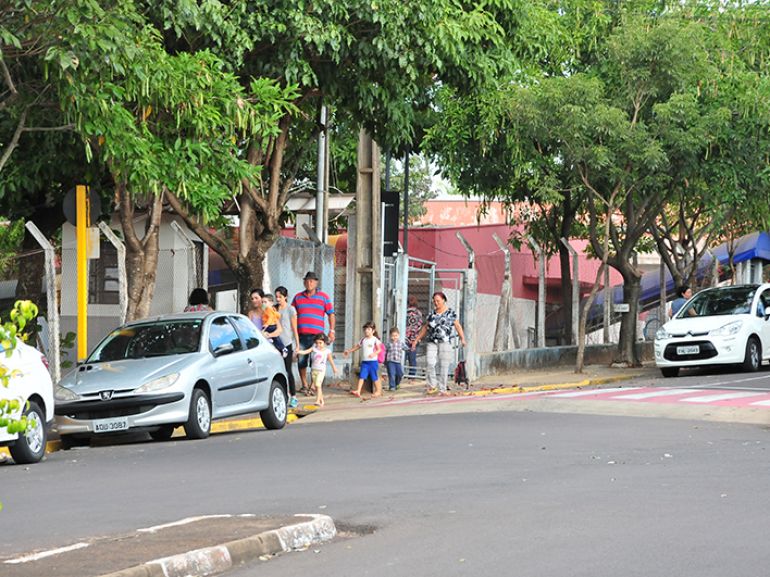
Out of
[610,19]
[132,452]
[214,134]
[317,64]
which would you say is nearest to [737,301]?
[610,19]

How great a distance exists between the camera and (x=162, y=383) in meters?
16.5

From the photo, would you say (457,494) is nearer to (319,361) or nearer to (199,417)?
(199,417)

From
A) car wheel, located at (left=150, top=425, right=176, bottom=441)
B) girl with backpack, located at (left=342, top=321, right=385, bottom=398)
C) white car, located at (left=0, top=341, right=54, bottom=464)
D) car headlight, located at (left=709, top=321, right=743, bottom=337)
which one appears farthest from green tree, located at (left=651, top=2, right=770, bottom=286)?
white car, located at (left=0, top=341, right=54, bottom=464)

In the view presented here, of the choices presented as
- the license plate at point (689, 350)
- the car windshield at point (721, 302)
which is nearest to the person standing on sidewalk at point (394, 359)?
the license plate at point (689, 350)

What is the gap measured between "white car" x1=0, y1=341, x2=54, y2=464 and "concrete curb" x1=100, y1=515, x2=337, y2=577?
5931 millimetres

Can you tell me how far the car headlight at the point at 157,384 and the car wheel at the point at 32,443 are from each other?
1.53 metres

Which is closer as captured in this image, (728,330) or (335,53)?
(335,53)

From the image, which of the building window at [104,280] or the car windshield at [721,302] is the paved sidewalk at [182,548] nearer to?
the building window at [104,280]

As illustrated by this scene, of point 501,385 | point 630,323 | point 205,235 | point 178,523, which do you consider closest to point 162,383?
point 205,235

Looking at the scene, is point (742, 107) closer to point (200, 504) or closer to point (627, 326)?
point (627, 326)

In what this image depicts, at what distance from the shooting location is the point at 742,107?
29.6 m

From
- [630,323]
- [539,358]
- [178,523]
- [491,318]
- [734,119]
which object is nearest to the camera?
[178,523]

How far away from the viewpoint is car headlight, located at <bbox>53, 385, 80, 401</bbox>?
16516 millimetres

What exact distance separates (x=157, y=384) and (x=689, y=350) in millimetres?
14011
